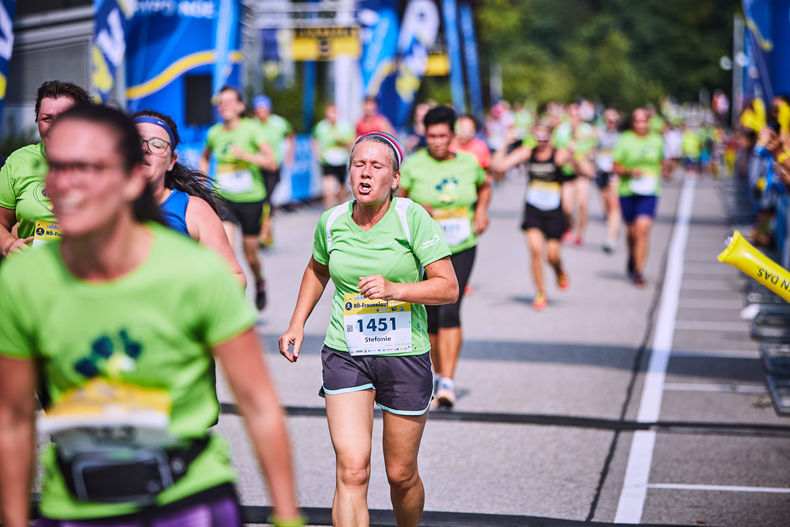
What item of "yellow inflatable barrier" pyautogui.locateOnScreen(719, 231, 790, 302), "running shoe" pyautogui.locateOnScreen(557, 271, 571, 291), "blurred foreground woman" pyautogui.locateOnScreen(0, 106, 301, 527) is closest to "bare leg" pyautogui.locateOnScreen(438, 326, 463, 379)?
"yellow inflatable barrier" pyautogui.locateOnScreen(719, 231, 790, 302)

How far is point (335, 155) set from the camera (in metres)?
20.4

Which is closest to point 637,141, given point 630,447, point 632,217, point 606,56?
point 632,217

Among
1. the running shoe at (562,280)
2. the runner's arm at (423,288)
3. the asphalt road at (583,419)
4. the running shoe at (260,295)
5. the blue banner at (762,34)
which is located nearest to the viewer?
the runner's arm at (423,288)

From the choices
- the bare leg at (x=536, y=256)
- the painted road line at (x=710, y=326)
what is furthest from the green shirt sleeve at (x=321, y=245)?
the bare leg at (x=536, y=256)

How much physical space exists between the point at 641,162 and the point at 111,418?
12156 mm

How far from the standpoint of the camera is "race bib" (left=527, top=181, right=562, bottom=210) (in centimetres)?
1270

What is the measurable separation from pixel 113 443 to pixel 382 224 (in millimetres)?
2197

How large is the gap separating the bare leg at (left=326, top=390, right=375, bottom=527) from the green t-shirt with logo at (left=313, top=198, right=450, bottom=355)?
24cm

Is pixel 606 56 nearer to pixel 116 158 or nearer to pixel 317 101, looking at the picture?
pixel 317 101

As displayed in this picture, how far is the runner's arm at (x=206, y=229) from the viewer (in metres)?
4.42

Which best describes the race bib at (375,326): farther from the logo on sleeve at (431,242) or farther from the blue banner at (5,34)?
the blue banner at (5,34)

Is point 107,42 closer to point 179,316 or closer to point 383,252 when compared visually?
point 383,252

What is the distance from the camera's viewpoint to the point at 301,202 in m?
24.3

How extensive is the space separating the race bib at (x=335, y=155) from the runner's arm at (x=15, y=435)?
17.8 m
